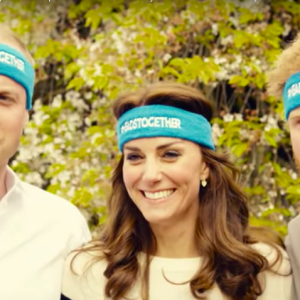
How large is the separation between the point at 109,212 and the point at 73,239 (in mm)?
274

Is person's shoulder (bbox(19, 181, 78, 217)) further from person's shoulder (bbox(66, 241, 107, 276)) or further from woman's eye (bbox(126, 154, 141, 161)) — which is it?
woman's eye (bbox(126, 154, 141, 161))

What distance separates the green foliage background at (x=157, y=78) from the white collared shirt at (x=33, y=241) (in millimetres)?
1684

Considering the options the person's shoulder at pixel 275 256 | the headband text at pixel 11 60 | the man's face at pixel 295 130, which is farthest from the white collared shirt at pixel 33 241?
the man's face at pixel 295 130

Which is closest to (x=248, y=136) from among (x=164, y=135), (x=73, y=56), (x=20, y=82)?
(x=73, y=56)

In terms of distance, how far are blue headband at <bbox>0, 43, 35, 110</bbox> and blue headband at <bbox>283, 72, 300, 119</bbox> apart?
1169mm

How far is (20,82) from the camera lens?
2.70 m

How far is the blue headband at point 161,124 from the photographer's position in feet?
9.02

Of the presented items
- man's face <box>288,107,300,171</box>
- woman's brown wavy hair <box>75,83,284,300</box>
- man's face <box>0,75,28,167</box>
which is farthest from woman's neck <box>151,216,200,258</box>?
man's face <box>0,75,28,167</box>

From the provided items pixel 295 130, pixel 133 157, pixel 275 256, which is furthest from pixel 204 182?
pixel 295 130

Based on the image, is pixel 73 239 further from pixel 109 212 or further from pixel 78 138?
pixel 78 138

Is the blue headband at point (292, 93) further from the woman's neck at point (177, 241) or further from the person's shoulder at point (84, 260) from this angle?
the person's shoulder at point (84, 260)

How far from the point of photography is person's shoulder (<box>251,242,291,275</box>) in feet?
8.83

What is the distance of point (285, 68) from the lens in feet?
8.38

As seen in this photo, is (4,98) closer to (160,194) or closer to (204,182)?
(160,194)
